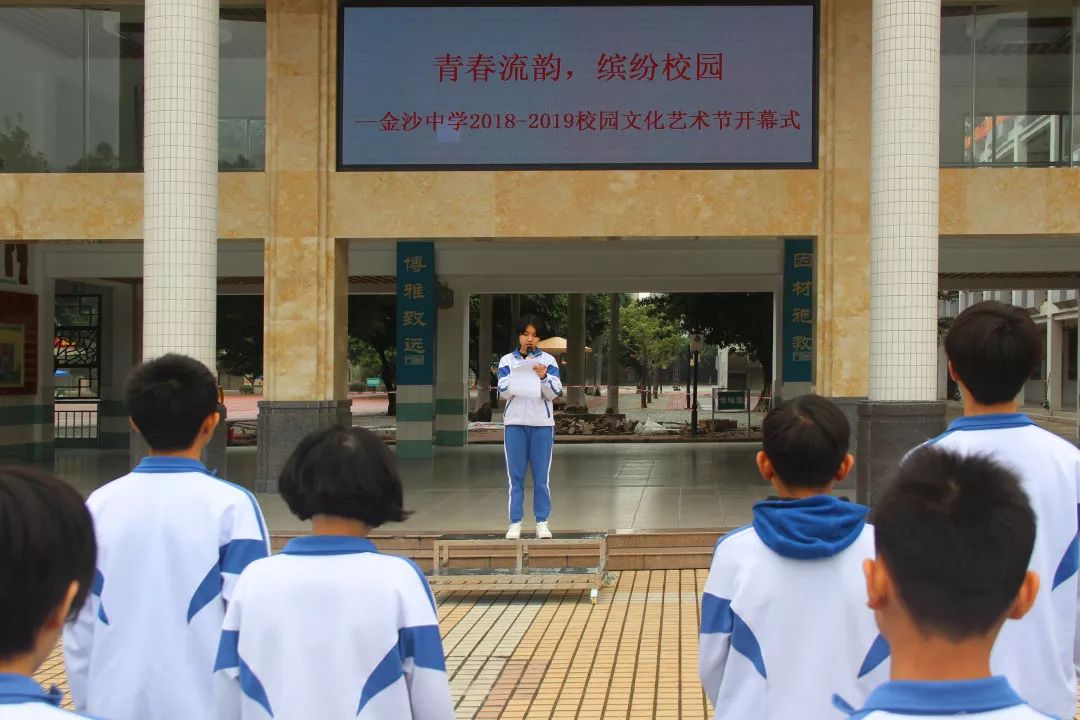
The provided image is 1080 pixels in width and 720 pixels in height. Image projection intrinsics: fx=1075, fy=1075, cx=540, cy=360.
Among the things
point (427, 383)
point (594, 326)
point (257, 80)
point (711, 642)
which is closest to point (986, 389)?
point (711, 642)

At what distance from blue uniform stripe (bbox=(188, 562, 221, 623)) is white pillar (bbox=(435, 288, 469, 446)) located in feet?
50.6

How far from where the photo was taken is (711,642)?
2533mm

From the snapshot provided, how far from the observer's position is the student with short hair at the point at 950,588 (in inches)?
57.4

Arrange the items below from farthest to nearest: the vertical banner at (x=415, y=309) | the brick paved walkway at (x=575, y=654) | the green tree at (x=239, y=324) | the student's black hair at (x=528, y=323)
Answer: the green tree at (x=239, y=324) < the vertical banner at (x=415, y=309) < the student's black hair at (x=528, y=323) < the brick paved walkway at (x=575, y=654)

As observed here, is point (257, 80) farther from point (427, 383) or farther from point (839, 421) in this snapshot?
point (839, 421)

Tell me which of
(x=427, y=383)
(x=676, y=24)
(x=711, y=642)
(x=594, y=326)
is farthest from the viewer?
(x=594, y=326)

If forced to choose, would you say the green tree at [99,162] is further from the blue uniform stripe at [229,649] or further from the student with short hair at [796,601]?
the student with short hair at [796,601]

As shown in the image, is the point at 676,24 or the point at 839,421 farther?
the point at 676,24

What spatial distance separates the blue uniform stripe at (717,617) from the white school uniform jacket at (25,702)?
146 centimetres

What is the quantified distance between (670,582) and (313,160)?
20.9 feet

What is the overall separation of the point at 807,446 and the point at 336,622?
1.15 meters

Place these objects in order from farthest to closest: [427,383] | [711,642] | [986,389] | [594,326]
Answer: [594,326]
[427,383]
[986,389]
[711,642]

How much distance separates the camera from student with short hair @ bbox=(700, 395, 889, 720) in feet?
7.93

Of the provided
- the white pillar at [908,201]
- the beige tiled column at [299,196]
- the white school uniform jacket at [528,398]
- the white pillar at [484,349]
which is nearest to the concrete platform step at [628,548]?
the white school uniform jacket at [528,398]
